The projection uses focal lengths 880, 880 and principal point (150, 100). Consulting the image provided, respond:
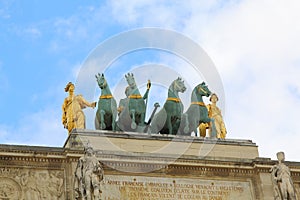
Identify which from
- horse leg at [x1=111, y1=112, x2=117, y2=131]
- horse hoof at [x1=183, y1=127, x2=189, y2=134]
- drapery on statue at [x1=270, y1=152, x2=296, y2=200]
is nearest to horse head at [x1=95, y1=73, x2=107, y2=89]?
horse leg at [x1=111, y1=112, x2=117, y2=131]

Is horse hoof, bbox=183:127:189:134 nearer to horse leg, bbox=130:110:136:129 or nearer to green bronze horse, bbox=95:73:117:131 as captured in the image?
horse leg, bbox=130:110:136:129

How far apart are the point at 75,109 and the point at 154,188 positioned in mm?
3998

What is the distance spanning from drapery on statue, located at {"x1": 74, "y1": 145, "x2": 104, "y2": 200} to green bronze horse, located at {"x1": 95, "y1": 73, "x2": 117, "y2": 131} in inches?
118

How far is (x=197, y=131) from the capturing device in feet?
98.7

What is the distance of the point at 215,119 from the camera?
1216 inches

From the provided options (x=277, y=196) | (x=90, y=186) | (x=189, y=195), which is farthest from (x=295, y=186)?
(x=90, y=186)

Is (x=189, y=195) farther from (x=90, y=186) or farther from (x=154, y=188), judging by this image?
(x=90, y=186)

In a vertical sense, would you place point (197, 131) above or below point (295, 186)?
above

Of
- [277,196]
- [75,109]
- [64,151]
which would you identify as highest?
[75,109]

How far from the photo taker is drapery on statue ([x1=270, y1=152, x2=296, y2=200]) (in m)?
27.6

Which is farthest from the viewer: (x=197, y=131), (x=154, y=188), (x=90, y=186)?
(x=197, y=131)

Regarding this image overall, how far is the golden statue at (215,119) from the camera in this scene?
1205 inches

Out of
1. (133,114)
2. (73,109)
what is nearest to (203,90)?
(133,114)

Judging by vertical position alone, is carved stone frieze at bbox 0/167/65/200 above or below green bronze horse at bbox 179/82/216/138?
below
